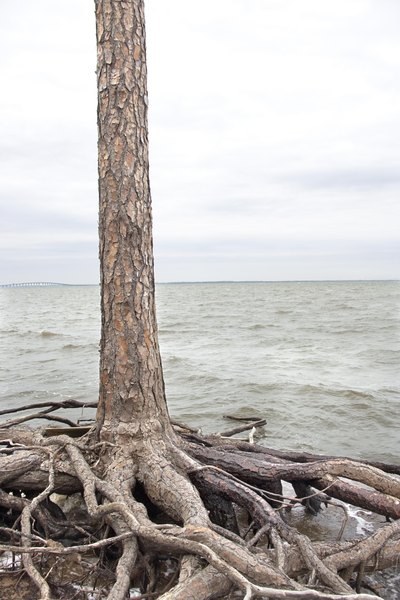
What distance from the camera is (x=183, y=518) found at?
3168mm

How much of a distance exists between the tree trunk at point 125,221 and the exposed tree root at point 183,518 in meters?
0.37

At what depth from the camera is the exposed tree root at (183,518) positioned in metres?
2.67

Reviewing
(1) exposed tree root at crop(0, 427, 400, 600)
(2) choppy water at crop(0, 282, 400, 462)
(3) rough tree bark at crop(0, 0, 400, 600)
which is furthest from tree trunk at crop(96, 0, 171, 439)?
(2) choppy water at crop(0, 282, 400, 462)

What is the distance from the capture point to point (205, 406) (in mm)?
9219

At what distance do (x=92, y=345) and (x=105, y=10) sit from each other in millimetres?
15733

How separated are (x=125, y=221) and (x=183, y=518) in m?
2.05

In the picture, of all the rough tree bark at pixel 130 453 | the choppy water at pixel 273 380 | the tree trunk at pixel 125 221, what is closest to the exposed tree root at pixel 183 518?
the rough tree bark at pixel 130 453

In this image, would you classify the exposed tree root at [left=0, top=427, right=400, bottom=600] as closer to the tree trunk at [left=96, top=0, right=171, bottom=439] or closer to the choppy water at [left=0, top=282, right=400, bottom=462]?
the tree trunk at [left=96, top=0, right=171, bottom=439]

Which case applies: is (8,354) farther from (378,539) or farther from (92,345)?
(378,539)

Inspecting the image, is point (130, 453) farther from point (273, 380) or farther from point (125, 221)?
point (273, 380)

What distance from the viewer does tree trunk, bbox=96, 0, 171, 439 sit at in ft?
12.3

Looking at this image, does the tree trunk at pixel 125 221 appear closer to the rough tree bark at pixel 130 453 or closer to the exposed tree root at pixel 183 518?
the rough tree bark at pixel 130 453

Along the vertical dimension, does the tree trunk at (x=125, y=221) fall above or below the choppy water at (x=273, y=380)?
above

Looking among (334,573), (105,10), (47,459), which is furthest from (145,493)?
(105,10)
